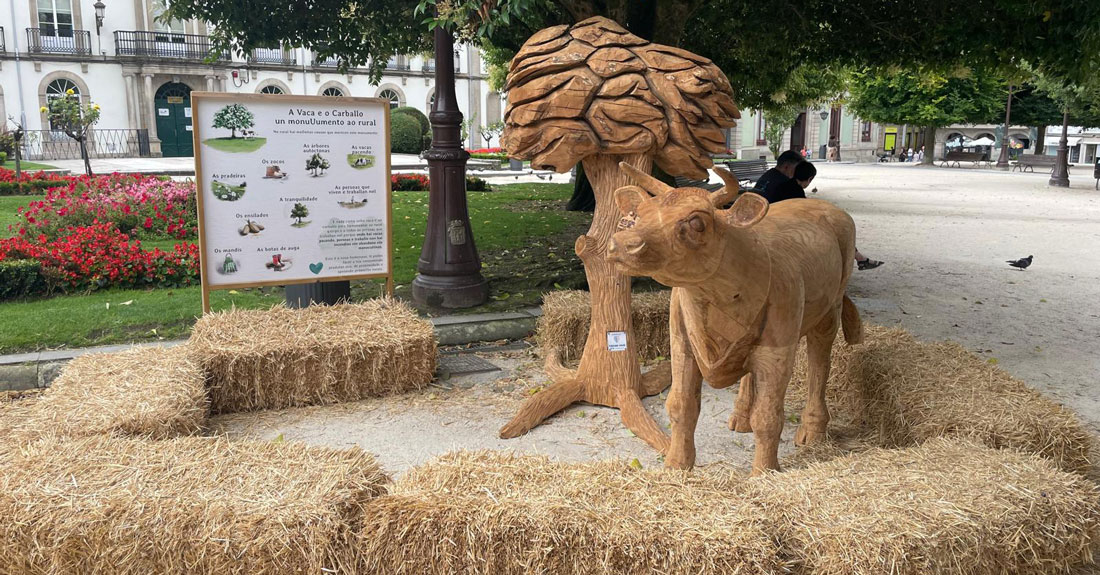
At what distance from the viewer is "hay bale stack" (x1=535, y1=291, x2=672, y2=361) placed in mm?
6340

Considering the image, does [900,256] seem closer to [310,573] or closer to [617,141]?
[617,141]

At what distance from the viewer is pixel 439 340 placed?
7.07m

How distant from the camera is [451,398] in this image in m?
5.65

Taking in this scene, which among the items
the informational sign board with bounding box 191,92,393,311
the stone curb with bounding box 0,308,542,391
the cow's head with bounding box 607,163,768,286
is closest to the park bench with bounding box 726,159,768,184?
the stone curb with bounding box 0,308,542,391

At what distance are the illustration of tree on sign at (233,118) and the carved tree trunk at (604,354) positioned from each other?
267 cm

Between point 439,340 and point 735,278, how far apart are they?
13.9ft

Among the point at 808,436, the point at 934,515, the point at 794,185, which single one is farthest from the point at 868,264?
the point at 934,515

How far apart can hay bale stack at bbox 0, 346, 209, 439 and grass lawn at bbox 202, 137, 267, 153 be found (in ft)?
5.14

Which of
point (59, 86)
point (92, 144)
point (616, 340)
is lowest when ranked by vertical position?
point (616, 340)

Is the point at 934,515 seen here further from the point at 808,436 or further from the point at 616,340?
the point at 616,340

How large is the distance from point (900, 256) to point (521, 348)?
25.3 ft

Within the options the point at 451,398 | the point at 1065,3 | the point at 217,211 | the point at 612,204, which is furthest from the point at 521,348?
the point at 1065,3

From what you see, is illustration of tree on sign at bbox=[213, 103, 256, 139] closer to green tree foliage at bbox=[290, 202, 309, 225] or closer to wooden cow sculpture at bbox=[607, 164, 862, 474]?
green tree foliage at bbox=[290, 202, 309, 225]

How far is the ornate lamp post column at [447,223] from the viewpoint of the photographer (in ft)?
25.7
